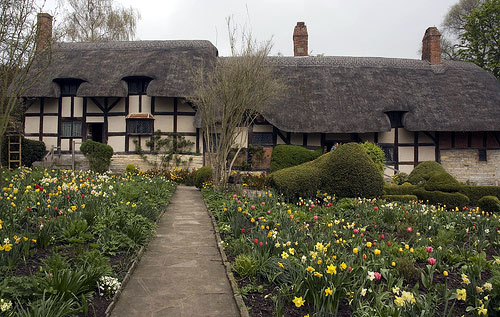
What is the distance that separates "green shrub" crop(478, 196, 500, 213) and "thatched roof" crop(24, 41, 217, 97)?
11.2 metres

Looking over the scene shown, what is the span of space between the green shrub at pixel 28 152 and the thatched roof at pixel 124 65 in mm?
2652

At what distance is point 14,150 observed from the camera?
13602 mm

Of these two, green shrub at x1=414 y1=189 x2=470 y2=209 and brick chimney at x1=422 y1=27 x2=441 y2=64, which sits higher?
brick chimney at x1=422 y1=27 x2=441 y2=64

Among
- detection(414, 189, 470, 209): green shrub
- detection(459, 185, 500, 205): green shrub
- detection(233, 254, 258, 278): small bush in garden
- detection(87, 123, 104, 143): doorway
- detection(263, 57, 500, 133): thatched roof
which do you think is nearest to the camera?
detection(233, 254, 258, 278): small bush in garden

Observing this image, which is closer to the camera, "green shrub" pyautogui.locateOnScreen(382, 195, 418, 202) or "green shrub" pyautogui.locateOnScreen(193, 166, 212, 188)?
"green shrub" pyautogui.locateOnScreen(382, 195, 418, 202)

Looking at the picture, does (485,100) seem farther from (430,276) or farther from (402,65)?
(430,276)

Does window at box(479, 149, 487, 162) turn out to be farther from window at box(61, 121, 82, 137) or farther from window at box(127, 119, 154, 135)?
window at box(61, 121, 82, 137)

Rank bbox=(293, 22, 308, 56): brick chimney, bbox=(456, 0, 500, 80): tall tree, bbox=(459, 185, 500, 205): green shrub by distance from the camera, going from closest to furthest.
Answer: bbox=(459, 185, 500, 205): green shrub → bbox=(293, 22, 308, 56): brick chimney → bbox=(456, 0, 500, 80): tall tree

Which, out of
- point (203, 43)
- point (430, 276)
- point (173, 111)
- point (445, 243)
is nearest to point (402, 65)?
point (203, 43)

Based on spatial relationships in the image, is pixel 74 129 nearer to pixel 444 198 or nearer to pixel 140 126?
pixel 140 126

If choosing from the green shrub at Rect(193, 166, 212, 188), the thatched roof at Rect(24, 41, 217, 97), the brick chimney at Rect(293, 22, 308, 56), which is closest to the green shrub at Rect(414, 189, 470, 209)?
the green shrub at Rect(193, 166, 212, 188)

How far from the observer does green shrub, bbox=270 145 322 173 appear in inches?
560

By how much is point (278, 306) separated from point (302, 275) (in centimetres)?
40

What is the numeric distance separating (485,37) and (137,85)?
22.5m
